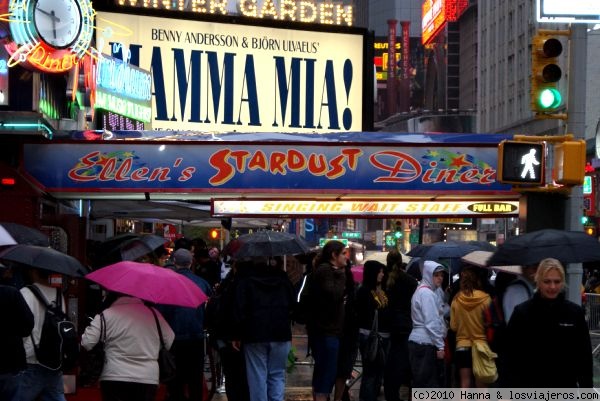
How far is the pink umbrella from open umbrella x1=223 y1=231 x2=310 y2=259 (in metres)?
2.24

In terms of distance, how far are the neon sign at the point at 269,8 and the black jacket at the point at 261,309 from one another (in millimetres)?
17006

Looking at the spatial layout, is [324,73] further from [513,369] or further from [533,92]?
[513,369]

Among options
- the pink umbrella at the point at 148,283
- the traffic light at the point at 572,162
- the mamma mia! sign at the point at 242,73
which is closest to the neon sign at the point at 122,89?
the mamma mia! sign at the point at 242,73

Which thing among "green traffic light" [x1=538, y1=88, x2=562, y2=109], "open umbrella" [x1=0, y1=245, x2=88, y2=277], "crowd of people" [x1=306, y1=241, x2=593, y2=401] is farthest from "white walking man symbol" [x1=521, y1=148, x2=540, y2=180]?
"open umbrella" [x1=0, y1=245, x2=88, y2=277]

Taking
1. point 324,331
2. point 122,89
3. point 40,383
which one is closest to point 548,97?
point 324,331

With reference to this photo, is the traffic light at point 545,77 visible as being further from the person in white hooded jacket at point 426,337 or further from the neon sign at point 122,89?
the neon sign at point 122,89

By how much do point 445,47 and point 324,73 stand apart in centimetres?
11611

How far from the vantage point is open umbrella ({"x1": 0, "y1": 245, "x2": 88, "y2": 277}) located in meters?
8.52

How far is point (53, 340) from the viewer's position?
8.46 meters

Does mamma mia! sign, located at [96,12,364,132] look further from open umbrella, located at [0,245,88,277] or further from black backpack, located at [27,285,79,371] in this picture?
black backpack, located at [27,285,79,371]

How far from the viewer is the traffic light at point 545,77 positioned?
12.6m

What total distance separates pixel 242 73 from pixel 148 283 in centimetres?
1845

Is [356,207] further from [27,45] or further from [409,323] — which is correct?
[27,45]

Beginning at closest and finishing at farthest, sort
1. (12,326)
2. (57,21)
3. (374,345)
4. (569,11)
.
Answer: (12,326)
(569,11)
(374,345)
(57,21)
